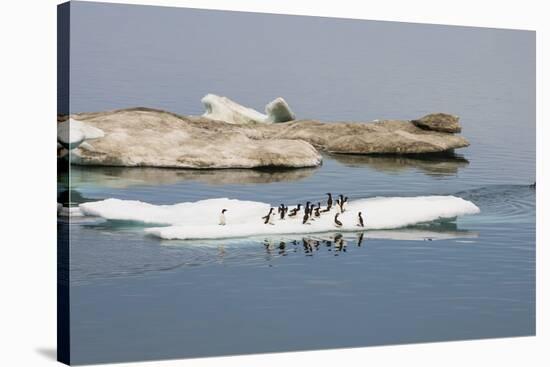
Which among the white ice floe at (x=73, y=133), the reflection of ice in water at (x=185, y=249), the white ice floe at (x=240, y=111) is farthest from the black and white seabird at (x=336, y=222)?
the white ice floe at (x=73, y=133)

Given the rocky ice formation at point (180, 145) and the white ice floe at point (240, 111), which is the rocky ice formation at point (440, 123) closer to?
the rocky ice formation at point (180, 145)

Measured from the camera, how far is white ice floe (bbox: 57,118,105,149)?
1686 cm

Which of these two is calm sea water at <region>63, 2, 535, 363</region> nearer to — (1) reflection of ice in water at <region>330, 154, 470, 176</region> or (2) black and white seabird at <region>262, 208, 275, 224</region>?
(1) reflection of ice in water at <region>330, 154, 470, 176</region>

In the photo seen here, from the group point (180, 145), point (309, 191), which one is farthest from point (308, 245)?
point (180, 145)

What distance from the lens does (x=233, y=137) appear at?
18.5 meters

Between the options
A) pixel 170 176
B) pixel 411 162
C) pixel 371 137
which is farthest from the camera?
pixel 411 162

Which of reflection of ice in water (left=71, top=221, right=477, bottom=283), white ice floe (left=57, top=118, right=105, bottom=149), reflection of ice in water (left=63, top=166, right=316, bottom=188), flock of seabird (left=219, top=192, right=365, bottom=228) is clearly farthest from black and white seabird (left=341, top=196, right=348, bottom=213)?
white ice floe (left=57, top=118, right=105, bottom=149)

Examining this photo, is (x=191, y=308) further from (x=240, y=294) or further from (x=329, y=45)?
(x=329, y=45)

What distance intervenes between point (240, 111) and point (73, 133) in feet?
8.38

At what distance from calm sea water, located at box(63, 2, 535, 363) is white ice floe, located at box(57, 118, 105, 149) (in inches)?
9.1

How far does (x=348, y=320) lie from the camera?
18109 mm

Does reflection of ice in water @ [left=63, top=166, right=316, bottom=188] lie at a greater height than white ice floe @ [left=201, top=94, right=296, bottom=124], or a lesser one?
lesser

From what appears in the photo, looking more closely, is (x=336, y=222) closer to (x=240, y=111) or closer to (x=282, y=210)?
(x=282, y=210)

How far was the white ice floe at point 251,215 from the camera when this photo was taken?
690 inches
